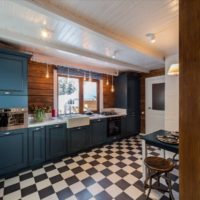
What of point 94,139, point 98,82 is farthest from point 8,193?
point 98,82

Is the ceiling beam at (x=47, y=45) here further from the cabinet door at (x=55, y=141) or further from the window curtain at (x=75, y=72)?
the cabinet door at (x=55, y=141)

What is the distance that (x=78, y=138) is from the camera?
321 centimetres

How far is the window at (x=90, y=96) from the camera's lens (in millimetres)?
4129

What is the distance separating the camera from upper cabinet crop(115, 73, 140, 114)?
442cm

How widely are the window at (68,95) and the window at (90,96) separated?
281mm

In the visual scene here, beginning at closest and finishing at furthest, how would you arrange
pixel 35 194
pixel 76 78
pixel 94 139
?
pixel 35 194 < pixel 94 139 < pixel 76 78

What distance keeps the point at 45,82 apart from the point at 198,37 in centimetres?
311

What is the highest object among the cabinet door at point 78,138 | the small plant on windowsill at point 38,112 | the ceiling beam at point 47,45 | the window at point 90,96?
the ceiling beam at point 47,45

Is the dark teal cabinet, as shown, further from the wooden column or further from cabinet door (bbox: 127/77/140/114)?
the wooden column

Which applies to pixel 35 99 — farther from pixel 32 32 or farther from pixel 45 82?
pixel 32 32

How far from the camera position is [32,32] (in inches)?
79.1

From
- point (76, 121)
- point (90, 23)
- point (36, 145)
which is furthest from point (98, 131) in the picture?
point (90, 23)

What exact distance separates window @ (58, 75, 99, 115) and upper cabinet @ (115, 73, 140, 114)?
78cm

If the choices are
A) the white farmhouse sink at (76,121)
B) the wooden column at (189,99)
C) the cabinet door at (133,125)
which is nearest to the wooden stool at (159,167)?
the wooden column at (189,99)
